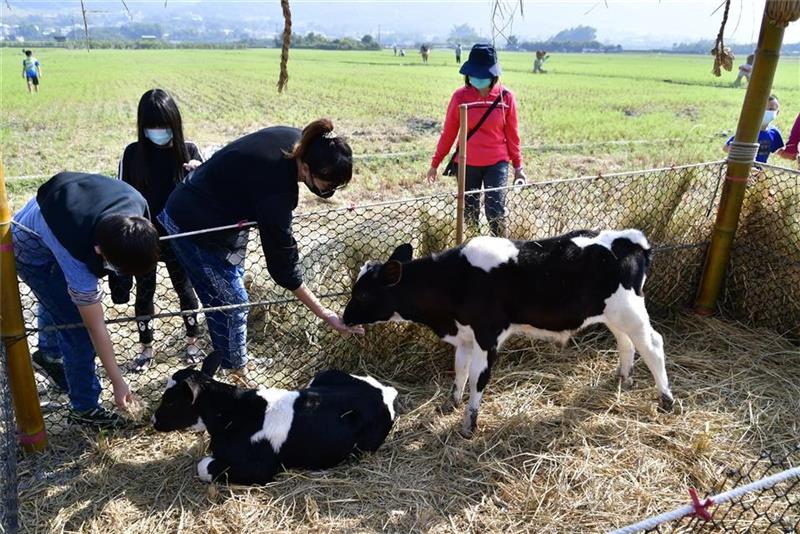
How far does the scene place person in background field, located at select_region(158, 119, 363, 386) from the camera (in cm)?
382

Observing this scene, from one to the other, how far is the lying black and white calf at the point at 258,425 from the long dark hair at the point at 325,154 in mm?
1373

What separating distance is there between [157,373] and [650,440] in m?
3.59

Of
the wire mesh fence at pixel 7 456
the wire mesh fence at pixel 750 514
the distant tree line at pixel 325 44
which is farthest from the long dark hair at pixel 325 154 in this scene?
the distant tree line at pixel 325 44

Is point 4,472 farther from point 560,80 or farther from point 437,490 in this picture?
point 560,80

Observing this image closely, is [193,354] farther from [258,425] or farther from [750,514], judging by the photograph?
[750,514]

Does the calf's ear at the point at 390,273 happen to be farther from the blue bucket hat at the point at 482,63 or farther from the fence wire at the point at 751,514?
the blue bucket hat at the point at 482,63

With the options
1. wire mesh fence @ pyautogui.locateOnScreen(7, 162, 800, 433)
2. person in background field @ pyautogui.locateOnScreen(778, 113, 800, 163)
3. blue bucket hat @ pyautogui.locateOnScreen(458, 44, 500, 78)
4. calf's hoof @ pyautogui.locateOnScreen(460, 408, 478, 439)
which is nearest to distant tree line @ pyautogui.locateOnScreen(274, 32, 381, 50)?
person in background field @ pyautogui.locateOnScreen(778, 113, 800, 163)

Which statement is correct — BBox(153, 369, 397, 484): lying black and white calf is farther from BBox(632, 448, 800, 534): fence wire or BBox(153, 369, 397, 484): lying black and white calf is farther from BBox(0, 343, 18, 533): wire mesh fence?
BBox(632, 448, 800, 534): fence wire

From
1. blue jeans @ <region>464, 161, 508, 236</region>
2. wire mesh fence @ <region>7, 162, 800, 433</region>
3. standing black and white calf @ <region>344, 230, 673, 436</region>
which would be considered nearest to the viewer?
standing black and white calf @ <region>344, 230, 673, 436</region>

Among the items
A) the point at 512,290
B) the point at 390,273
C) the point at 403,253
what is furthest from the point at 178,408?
the point at 512,290

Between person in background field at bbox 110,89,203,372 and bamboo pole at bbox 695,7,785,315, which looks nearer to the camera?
person in background field at bbox 110,89,203,372

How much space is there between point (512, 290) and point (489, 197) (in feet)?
5.24

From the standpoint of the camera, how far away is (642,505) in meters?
3.81

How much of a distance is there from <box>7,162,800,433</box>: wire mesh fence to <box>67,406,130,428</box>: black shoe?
20 centimetres
